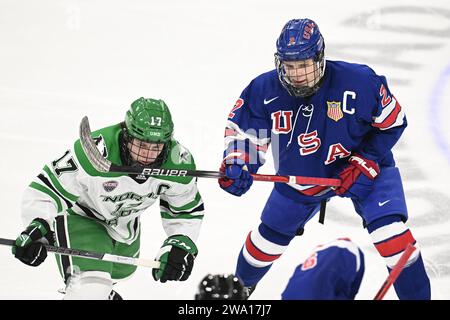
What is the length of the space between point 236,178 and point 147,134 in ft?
1.73

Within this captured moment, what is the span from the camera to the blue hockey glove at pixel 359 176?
446 cm

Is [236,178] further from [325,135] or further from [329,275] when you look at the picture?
[329,275]

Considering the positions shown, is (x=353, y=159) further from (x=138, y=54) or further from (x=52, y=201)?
(x=138, y=54)

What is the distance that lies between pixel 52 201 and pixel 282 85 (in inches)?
46.5

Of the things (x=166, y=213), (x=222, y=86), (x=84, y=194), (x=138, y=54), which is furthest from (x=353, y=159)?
(x=138, y=54)

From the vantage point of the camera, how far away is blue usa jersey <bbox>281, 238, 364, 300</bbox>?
3.04 metres

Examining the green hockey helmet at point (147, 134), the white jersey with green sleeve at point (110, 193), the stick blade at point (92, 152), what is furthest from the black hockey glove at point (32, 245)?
the green hockey helmet at point (147, 134)

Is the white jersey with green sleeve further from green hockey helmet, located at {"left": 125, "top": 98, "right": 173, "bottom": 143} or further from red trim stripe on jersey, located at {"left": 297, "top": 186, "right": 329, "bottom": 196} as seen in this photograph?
red trim stripe on jersey, located at {"left": 297, "top": 186, "right": 329, "bottom": 196}

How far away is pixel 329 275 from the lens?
3.06m

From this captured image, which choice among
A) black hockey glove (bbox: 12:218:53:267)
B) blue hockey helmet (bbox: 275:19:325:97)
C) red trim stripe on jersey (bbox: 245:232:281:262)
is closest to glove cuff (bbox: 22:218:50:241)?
black hockey glove (bbox: 12:218:53:267)

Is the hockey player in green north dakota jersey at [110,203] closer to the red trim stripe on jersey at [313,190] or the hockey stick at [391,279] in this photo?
the red trim stripe on jersey at [313,190]

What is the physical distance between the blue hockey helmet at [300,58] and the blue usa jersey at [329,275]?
130 centimetres

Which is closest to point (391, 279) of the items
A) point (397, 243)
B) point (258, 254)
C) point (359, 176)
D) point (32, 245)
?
point (397, 243)
